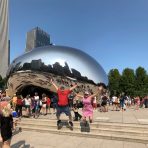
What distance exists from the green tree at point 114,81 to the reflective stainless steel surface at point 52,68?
4207cm

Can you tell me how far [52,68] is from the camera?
25906 millimetres

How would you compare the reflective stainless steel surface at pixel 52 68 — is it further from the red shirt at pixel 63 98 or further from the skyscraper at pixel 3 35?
the skyscraper at pixel 3 35

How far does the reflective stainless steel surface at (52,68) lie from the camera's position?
25891 mm

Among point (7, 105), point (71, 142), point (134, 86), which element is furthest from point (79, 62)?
point (134, 86)

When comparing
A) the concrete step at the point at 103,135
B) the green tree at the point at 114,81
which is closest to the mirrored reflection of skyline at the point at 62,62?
the concrete step at the point at 103,135

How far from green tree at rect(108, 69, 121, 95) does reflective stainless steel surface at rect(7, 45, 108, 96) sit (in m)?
42.1

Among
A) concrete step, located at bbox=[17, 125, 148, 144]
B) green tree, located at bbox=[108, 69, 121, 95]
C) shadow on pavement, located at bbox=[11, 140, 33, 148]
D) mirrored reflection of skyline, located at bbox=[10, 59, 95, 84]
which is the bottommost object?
shadow on pavement, located at bbox=[11, 140, 33, 148]

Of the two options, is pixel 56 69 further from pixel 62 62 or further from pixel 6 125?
pixel 6 125

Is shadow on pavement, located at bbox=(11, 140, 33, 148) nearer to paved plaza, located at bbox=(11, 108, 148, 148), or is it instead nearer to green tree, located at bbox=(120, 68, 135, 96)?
paved plaza, located at bbox=(11, 108, 148, 148)

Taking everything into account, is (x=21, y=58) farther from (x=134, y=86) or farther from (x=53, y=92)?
(x=134, y=86)

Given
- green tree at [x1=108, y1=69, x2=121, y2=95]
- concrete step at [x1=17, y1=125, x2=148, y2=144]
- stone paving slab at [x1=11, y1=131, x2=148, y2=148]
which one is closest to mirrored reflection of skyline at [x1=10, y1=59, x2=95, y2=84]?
concrete step at [x1=17, y1=125, x2=148, y2=144]

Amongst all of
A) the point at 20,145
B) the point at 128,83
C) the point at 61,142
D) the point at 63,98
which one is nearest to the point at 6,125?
the point at 20,145

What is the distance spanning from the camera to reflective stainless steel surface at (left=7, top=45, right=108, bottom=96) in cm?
2589

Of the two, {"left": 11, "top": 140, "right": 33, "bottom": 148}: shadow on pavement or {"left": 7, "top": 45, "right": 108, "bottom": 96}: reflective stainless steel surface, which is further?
{"left": 7, "top": 45, "right": 108, "bottom": 96}: reflective stainless steel surface
